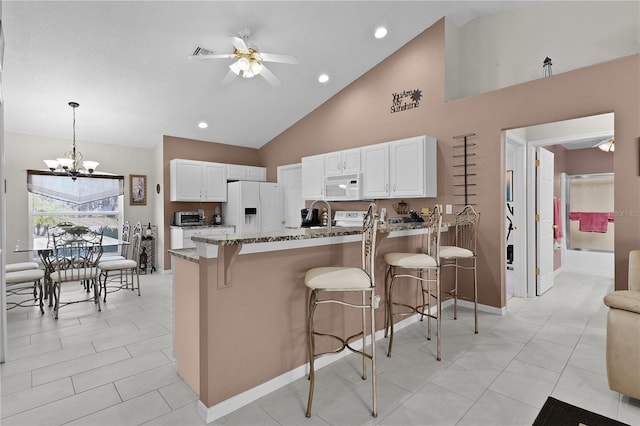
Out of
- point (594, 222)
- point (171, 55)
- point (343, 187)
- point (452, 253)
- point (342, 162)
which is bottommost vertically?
point (452, 253)

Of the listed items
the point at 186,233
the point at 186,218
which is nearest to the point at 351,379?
the point at 186,233

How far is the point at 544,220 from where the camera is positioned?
466 cm

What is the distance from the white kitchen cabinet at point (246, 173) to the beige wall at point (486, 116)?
1662 mm

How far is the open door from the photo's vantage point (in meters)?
4.49

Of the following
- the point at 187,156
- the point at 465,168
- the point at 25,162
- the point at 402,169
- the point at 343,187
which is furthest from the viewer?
the point at 187,156

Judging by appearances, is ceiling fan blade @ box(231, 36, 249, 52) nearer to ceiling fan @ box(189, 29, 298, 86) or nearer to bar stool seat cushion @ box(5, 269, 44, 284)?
ceiling fan @ box(189, 29, 298, 86)

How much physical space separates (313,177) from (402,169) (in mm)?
1723

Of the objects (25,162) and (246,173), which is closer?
(25,162)

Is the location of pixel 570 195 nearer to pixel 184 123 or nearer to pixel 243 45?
pixel 243 45

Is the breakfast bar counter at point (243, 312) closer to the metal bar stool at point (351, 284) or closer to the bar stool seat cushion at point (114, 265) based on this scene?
the metal bar stool at point (351, 284)

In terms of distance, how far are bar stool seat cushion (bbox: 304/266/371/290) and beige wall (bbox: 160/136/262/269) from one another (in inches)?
194

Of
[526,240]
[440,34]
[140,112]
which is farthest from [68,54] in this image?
[526,240]

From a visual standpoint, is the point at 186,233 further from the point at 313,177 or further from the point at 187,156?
the point at 313,177

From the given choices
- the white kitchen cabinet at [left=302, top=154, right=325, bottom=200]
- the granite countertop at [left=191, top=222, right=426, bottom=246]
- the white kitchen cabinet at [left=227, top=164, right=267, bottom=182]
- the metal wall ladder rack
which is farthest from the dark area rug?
the white kitchen cabinet at [left=227, top=164, right=267, bottom=182]
